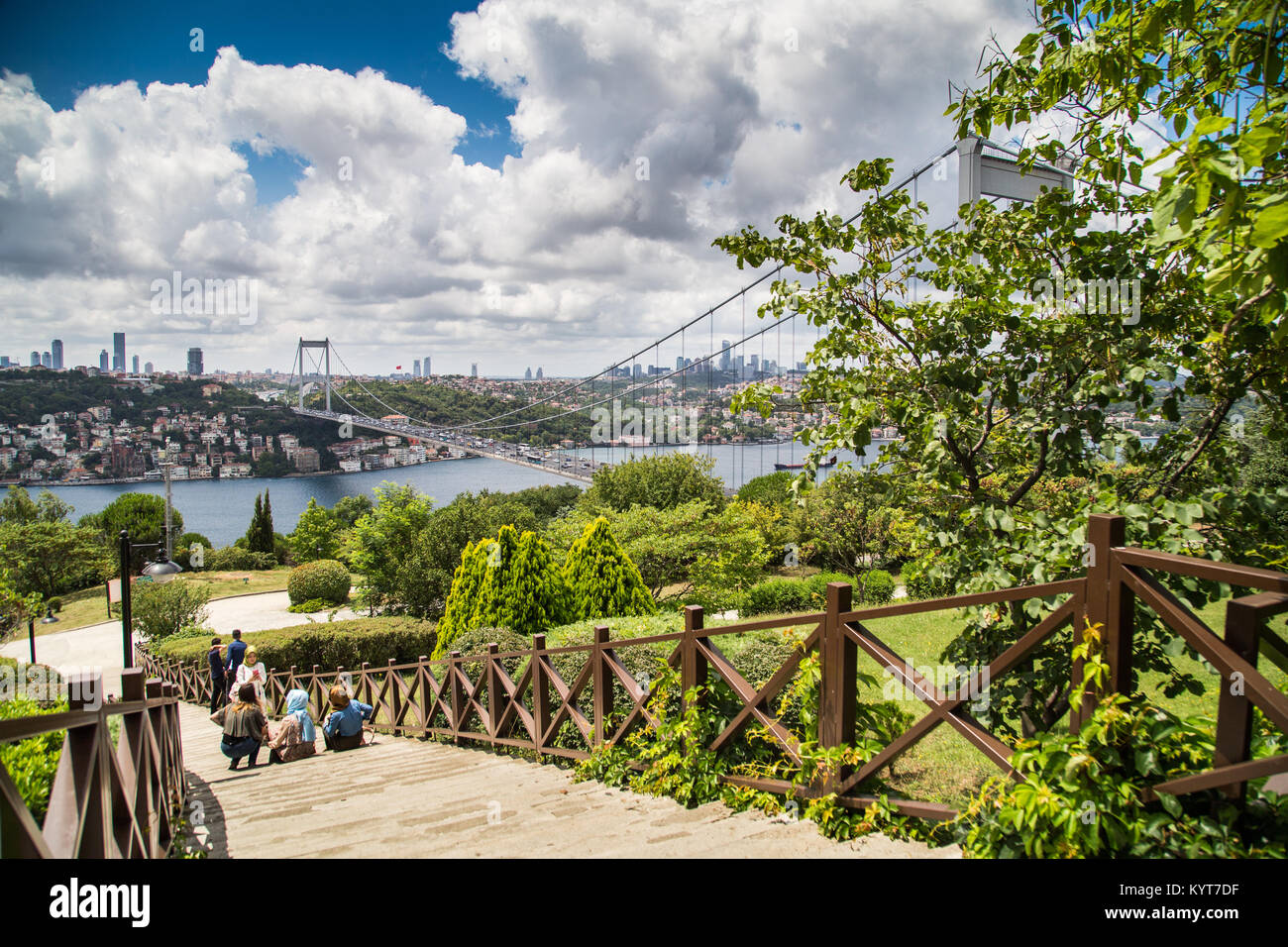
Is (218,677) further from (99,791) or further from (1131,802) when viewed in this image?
(1131,802)

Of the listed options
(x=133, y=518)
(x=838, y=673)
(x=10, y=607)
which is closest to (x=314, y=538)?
(x=133, y=518)

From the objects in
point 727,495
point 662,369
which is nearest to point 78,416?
point 662,369

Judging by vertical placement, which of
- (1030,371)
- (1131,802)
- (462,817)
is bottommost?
(462,817)

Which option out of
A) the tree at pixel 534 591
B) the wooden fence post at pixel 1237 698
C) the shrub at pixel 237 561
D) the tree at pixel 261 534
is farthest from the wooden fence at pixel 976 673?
the tree at pixel 261 534

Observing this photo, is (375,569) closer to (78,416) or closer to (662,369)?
(662,369)

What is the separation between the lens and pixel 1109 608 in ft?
5.71

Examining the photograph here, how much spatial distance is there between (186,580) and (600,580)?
84.8 feet

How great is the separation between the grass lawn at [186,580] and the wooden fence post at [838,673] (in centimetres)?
2743

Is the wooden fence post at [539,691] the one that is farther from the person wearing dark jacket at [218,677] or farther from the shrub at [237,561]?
the shrub at [237,561]

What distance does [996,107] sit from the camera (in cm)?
268

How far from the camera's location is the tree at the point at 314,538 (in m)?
41.8

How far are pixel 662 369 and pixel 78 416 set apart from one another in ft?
239

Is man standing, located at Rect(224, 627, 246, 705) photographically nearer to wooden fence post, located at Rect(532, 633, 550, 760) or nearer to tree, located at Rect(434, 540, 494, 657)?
tree, located at Rect(434, 540, 494, 657)

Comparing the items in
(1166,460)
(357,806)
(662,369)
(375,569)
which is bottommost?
(375,569)
